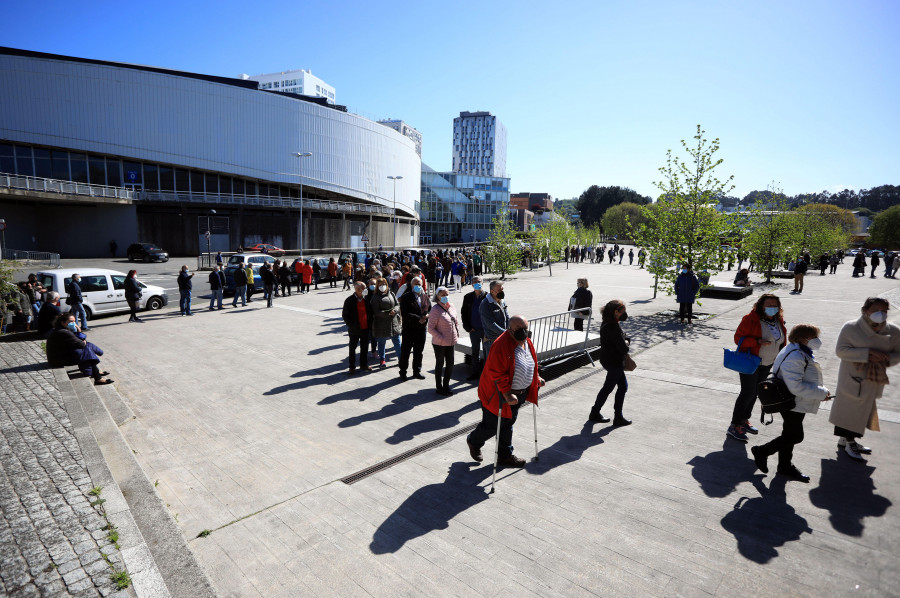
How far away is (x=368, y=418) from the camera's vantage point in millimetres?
6734

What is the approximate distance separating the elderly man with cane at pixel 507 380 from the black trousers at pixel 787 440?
248 centimetres

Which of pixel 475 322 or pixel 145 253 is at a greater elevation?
pixel 475 322

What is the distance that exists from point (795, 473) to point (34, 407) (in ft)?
31.3

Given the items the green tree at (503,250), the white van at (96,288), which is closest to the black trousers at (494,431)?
the white van at (96,288)

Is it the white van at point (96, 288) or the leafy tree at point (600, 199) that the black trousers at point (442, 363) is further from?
the leafy tree at point (600, 199)

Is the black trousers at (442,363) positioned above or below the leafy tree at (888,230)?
below

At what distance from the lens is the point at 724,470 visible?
5.15 meters

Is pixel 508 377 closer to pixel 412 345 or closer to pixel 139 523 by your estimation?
pixel 139 523

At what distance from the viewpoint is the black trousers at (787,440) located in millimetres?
4793

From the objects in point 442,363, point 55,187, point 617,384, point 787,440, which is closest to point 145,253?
point 55,187

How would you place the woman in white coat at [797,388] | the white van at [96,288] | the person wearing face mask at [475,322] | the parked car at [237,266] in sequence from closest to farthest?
the woman in white coat at [797,388], the person wearing face mask at [475,322], the white van at [96,288], the parked car at [237,266]

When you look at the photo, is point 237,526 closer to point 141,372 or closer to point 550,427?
point 550,427

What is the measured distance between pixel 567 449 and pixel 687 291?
10144mm

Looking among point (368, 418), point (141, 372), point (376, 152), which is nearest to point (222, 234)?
point (376, 152)
